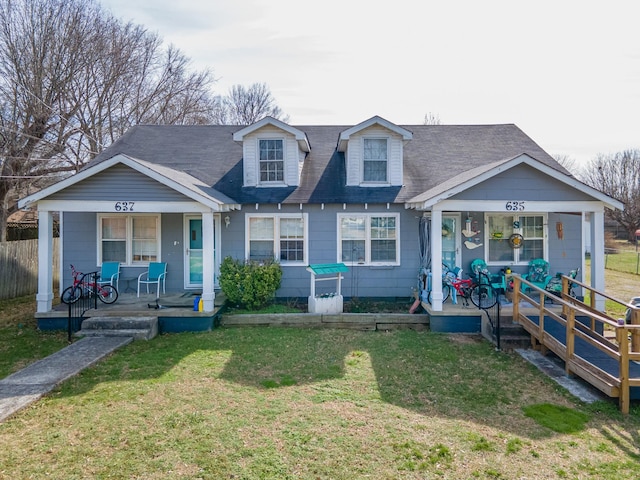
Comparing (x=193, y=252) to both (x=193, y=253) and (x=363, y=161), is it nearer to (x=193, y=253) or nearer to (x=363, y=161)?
(x=193, y=253)

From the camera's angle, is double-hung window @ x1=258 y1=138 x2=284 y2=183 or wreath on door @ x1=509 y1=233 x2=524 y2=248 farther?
double-hung window @ x1=258 y1=138 x2=284 y2=183

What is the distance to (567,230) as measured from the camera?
408 inches

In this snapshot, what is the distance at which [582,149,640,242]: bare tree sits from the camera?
35469 mm

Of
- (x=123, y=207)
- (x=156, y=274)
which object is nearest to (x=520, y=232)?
(x=156, y=274)

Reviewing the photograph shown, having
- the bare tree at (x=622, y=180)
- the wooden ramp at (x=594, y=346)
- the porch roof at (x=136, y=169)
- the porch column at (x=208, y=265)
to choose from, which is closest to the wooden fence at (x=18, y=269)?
the porch roof at (x=136, y=169)

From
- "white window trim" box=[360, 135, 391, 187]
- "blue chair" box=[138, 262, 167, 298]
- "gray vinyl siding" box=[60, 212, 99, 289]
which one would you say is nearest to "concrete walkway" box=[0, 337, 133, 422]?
"blue chair" box=[138, 262, 167, 298]

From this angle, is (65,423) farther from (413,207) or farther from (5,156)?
(5,156)

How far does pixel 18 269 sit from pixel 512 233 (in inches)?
600

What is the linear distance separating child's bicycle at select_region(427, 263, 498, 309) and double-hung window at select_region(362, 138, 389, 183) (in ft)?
10.4

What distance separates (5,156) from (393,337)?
708 inches

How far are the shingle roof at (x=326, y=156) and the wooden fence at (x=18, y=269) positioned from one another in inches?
178

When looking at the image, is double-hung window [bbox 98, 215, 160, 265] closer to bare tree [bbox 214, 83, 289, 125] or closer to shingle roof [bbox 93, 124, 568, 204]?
shingle roof [bbox 93, 124, 568, 204]

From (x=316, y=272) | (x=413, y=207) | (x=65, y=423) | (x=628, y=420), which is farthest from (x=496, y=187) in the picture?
(x=65, y=423)

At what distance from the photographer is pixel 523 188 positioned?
839 centimetres
